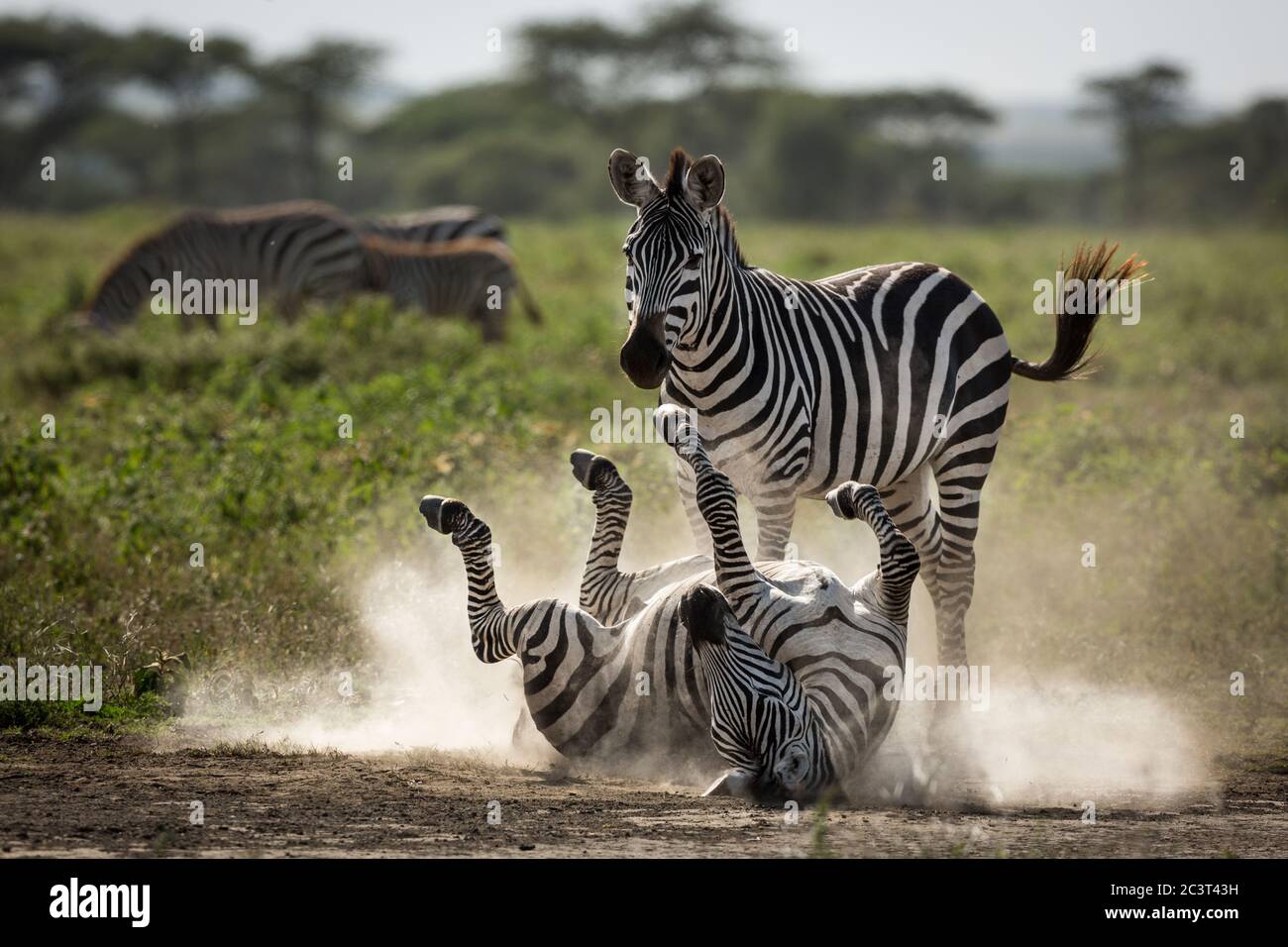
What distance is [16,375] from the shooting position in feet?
47.4

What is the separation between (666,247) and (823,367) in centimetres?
116

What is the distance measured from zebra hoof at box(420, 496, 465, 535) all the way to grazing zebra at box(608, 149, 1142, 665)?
103 centimetres

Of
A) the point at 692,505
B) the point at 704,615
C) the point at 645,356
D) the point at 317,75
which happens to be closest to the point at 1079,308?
the point at 692,505

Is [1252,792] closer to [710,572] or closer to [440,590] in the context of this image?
[710,572]

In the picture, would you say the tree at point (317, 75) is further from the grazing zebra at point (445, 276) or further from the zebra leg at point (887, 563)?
the zebra leg at point (887, 563)

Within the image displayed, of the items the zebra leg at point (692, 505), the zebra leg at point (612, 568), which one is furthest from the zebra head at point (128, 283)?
the zebra leg at point (692, 505)

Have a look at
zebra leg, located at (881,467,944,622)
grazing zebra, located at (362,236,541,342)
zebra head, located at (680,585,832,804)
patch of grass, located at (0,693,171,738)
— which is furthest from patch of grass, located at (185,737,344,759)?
grazing zebra, located at (362,236,541,342)

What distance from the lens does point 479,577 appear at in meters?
6.54

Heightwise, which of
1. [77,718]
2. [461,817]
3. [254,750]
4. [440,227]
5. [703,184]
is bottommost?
[461,817]

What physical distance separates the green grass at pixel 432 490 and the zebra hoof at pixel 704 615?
7.94 ft

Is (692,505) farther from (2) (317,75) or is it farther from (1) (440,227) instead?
(2) (317,75)

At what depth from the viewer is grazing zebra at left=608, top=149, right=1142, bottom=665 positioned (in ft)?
20.6

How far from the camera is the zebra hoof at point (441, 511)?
6.61 metres
